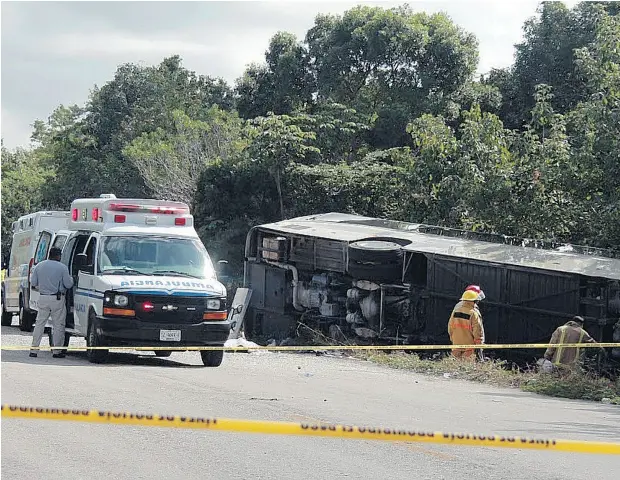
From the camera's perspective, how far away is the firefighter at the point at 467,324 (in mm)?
16688

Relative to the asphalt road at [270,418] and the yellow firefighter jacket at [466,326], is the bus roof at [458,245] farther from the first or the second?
the asphalt road at [270,418]

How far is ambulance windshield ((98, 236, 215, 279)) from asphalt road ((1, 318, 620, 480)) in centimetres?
140

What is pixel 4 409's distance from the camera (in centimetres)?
527

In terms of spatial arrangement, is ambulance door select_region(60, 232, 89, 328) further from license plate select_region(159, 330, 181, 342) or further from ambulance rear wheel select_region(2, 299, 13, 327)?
ambulance rear wheel select_region(2, 299, 13, 327)

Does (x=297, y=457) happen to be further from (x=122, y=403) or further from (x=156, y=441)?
(x=122, y=403)

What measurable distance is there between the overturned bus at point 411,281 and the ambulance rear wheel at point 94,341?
6.65m

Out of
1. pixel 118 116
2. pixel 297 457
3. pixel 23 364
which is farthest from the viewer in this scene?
pixel 118 116

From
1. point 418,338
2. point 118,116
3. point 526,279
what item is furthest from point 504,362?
point 118,116

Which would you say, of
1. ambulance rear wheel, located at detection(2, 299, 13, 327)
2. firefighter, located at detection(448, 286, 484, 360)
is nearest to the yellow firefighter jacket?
firefighter, located at detection(448, 286, 484, 360)

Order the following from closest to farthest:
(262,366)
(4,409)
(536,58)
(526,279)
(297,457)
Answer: (4,409) → (297,457) → (262,366) → (526,279) → (536,58)

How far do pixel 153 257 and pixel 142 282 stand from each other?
84cm

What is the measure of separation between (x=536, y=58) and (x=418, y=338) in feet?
64.4

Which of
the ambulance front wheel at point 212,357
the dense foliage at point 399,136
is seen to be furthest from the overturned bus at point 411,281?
the ambulance front wheel at point 212,357

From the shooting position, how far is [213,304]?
14.4m
